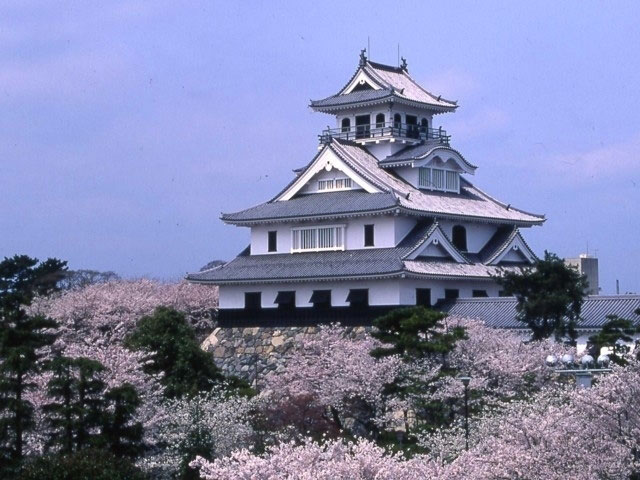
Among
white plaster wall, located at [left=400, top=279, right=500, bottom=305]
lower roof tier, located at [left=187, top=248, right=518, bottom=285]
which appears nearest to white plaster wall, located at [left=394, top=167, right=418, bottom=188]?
lower roof tier, located at [left=187, top=248, right=518, bottom=285]

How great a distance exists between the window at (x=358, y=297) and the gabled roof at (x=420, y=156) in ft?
21.6

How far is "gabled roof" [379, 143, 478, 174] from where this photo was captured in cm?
4828

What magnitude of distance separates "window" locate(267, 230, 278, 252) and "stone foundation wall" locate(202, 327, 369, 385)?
3538 mm

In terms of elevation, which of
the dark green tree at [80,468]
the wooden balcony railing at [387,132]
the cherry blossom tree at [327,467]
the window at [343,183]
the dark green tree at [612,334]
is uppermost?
the wooden balcony railing at [387,132]

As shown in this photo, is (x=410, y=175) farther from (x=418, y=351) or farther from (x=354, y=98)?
(x=418, y=351)

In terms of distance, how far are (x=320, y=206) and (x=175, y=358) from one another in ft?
44.5

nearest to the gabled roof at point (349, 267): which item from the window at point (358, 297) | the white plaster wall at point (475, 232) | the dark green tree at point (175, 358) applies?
the window at point (358, 297)

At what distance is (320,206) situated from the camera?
155ft

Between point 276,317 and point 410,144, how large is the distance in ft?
33.1

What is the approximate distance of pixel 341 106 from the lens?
5188 cm

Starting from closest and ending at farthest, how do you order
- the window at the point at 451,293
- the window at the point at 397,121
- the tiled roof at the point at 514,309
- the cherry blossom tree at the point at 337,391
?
the cherry blossom tree at the point at 337,391 → the tiled roof at the point at 514,309 → the window at the point at 451,293 → the window at the point at 397,121

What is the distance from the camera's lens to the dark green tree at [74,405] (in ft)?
85.8

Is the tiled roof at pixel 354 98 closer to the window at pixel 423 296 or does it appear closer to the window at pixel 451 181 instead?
the window at pixel 451 181

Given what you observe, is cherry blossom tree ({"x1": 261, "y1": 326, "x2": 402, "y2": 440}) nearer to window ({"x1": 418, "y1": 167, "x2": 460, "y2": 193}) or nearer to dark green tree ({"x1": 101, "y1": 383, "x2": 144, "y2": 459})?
dark green tree ({"x1": 101, "y1": 383, "x2": 144, "y2": 459})
